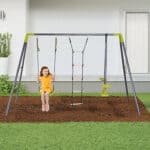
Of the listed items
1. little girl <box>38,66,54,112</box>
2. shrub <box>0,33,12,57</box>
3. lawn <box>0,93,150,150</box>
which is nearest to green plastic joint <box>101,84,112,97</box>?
little girl <box>38,66,54,112</box>

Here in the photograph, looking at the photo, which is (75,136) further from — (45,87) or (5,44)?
(5,44)

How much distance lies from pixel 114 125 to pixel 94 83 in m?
6.60

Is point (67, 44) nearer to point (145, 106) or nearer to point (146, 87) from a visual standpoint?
point (146, 87)

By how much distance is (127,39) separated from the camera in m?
21.9

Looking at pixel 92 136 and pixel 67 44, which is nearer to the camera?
pixel 92 136

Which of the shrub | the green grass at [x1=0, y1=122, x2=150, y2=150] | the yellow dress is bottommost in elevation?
the green grass at [x1=0, y1=122, x2=150, y2=150]

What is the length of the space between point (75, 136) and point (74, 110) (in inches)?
141

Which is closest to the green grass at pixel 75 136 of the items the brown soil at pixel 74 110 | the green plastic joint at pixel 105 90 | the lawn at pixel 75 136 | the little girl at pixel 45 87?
the lawn at pixel 75 136

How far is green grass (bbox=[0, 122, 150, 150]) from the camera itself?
36.5 ft

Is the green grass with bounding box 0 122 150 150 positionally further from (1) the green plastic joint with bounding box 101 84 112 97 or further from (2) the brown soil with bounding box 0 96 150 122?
(1) the green plastic joint with bounding box 101 84 112 97

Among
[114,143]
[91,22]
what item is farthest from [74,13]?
[114,143]

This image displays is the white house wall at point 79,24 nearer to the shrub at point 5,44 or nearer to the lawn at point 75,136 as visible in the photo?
the shrub at point 5,44

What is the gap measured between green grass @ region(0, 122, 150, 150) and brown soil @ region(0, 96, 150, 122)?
0.85 meters

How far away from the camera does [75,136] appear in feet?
39.5
